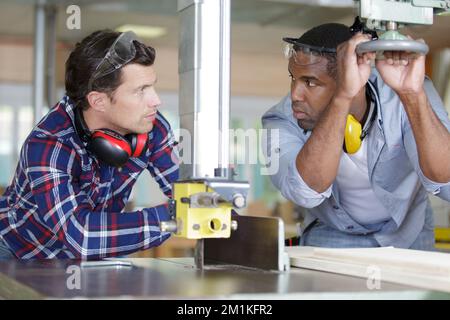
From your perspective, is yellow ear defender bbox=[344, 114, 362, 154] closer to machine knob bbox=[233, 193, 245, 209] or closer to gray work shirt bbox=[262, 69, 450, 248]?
gray work shirt bbox=[262, 69, 450, 248]

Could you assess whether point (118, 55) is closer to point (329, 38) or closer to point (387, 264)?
point (329, 38)

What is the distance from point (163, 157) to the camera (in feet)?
6.99

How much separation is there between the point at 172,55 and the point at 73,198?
20.5ft

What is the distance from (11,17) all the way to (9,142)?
220cm

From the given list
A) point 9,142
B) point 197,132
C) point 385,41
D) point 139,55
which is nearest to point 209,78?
point 197,132

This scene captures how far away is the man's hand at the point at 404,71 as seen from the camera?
66.3 inches

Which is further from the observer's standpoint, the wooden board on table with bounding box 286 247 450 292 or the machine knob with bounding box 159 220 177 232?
the machine knob with bounding box 159 220 177 232

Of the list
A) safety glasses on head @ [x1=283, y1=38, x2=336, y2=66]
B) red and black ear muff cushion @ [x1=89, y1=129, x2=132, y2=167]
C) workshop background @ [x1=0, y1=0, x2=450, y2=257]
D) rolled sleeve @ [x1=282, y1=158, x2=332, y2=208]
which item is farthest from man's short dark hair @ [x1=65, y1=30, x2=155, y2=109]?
workshop background @ [x1=0, y1=0, x2=450, y2=257]

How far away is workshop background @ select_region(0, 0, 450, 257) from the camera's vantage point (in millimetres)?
5414

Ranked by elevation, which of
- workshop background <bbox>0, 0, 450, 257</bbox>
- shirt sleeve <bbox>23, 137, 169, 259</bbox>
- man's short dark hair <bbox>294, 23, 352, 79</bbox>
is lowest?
shirt sleeve <bbox>23, 137, 169, 259</bbox>

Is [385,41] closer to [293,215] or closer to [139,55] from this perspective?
[139,55]

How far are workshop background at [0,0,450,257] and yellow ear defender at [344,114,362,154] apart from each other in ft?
7.89

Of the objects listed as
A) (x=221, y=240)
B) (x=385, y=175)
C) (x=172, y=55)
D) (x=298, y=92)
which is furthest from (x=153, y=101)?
(x=172, y=55)
